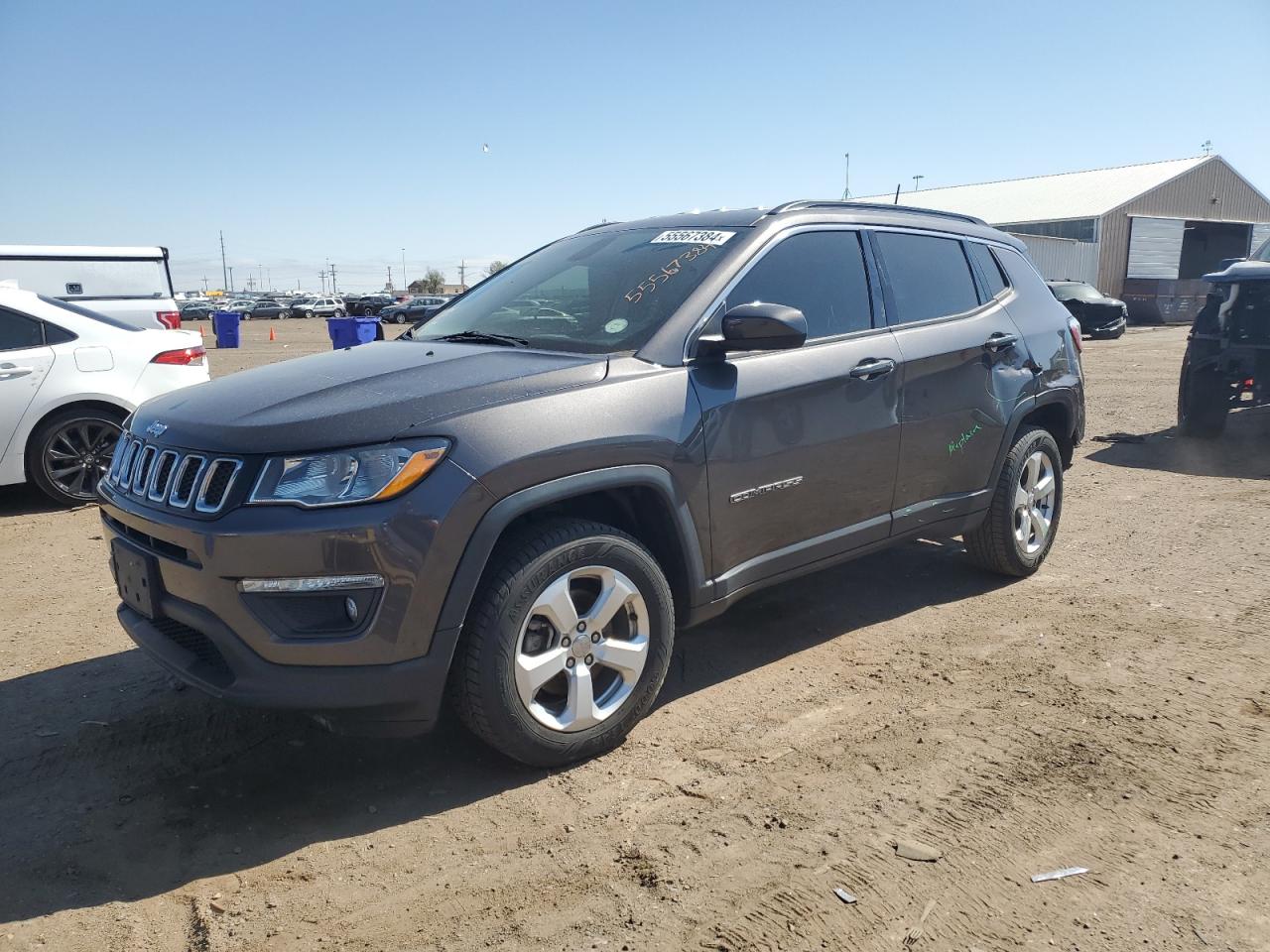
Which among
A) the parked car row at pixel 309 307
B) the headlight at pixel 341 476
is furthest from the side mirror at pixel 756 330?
the parked car row at pixel 309 307

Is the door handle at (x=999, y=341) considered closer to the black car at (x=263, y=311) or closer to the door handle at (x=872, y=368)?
the door handle at (x=872, y=368)

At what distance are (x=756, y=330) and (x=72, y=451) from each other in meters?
5.56

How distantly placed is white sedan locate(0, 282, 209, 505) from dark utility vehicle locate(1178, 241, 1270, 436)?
8.45 m

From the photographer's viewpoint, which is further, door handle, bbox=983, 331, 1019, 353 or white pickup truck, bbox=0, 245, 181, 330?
white pickup truck, bbox=0, 245, 181, 330

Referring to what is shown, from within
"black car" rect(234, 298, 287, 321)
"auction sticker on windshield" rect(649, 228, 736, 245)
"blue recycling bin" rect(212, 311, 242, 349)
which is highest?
"auction sticker on windshield" rect(649, 228, 736, 245)

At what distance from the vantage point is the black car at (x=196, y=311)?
59638 mm

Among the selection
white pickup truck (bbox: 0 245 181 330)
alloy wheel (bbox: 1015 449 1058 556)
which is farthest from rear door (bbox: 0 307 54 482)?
white pickup truck (bbox: 0 245 181 330)

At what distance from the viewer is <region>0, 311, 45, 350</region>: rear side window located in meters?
6.72

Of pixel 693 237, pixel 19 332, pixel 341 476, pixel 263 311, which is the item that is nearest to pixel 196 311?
→ pixel 263 311

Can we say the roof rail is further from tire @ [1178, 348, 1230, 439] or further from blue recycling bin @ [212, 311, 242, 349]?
blue recycling bin @ [212, 311, 242, 349]

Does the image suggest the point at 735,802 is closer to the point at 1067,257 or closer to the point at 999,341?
the point at 999,341

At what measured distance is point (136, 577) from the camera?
3109 mm

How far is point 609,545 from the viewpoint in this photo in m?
3.17

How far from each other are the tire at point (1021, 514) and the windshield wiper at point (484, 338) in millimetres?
2562
